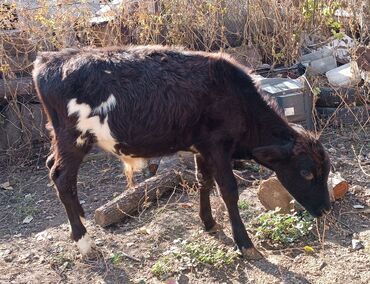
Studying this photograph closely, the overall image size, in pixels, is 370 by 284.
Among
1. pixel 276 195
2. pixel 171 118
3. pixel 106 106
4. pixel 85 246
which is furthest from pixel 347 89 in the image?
pixel 85 246

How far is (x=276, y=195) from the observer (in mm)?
5094

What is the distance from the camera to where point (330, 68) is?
8.05 meters

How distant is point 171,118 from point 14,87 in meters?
3.25

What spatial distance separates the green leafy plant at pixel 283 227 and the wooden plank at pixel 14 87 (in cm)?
367

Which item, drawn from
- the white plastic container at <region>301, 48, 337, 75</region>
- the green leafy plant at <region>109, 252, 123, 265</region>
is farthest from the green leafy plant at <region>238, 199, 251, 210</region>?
the white plastic container at <region>301, 48, 337, 75</region>

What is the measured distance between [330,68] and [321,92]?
1.00m

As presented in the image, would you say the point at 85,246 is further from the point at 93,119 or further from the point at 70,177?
the point at 93,119

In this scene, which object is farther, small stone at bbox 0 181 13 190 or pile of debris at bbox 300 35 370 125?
pile of debris at bbox 300 35 370 125

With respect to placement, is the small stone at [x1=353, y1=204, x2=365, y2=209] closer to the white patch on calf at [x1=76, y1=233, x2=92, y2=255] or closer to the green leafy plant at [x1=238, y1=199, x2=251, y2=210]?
the green leafy plant at [x1=238, y1=199, x2=251, y2=210]

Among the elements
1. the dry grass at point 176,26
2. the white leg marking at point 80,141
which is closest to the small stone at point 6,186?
the dry grass at point 176,26

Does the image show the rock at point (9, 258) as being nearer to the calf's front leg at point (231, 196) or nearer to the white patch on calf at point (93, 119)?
the white patch on calf at point (93, 119)

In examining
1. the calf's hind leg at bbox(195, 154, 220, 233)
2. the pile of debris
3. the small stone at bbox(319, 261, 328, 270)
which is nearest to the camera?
the small stone at bbox(319, 261, 328, 270)

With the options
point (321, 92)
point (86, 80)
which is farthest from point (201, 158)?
point (321, 92)

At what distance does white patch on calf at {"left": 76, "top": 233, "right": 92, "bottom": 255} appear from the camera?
4758mm
